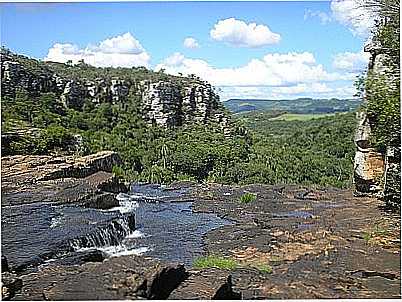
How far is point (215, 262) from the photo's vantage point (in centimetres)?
604

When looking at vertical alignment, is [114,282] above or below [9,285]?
above

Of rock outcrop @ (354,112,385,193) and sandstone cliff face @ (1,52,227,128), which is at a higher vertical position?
sandstone cliff face @ (1,52,227,128)

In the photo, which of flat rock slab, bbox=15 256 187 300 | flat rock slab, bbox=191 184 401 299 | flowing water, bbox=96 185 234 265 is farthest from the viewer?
flowing water, bbox=96 185 234 265

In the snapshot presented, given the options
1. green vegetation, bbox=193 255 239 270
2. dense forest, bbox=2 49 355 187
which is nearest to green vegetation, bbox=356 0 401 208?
green vegetation, bbox=193 255 239 270

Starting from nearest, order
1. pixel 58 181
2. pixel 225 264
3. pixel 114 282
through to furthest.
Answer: pixel 114 282 < pixel 225 264 < pixel 58 181

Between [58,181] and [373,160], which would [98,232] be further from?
[373,160]

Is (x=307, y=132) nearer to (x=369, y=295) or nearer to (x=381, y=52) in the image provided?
(x=381, y=52)

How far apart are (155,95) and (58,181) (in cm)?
1381

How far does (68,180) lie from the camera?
1053 centimetres

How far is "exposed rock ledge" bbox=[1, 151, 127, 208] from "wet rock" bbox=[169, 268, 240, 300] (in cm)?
483

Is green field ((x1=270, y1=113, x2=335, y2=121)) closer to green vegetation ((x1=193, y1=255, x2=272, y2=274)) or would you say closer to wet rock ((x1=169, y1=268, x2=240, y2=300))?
green vegetation ((x1=193, y1=255, x2=272, y2=274))

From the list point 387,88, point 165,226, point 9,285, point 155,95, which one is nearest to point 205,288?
point 9,285

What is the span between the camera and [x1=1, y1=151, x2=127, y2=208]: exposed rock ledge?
30.8 feet

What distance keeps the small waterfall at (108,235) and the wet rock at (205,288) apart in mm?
2350
